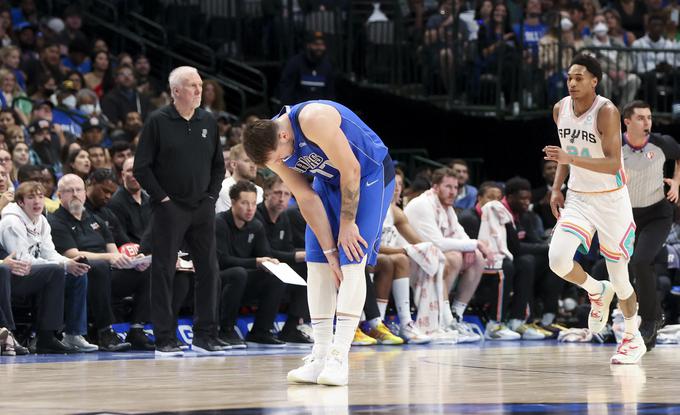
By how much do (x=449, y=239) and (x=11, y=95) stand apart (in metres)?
5.11

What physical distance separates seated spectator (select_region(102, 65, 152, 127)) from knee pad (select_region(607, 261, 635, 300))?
7.51 m

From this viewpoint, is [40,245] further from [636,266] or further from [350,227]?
[636,266]

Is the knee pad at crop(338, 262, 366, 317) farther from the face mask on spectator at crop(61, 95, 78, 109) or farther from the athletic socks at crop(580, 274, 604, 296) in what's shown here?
the face mask on spectator at crop(61, 95, 78, 109)

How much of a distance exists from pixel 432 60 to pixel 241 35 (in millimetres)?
2959

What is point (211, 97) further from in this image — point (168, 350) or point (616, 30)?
point (168, 350)

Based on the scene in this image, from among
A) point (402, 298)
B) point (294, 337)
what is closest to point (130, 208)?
point (294, 337)

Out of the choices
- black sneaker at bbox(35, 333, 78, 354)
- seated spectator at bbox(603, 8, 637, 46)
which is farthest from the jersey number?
seated spectator at bbox(603, 8, 637, 46)

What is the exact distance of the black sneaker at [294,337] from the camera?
10.6m

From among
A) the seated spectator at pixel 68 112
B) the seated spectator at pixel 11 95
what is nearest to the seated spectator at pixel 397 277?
the seated spectator at pixel 68 112

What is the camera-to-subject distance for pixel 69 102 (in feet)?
45.8

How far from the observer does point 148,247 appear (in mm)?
9844

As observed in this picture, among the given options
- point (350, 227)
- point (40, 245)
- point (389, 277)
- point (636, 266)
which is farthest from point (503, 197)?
point (350, 227)

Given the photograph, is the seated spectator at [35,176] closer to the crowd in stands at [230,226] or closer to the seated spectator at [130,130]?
the crowd in stands at [230,226]

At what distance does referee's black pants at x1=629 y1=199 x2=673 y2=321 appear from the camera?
372 inches
